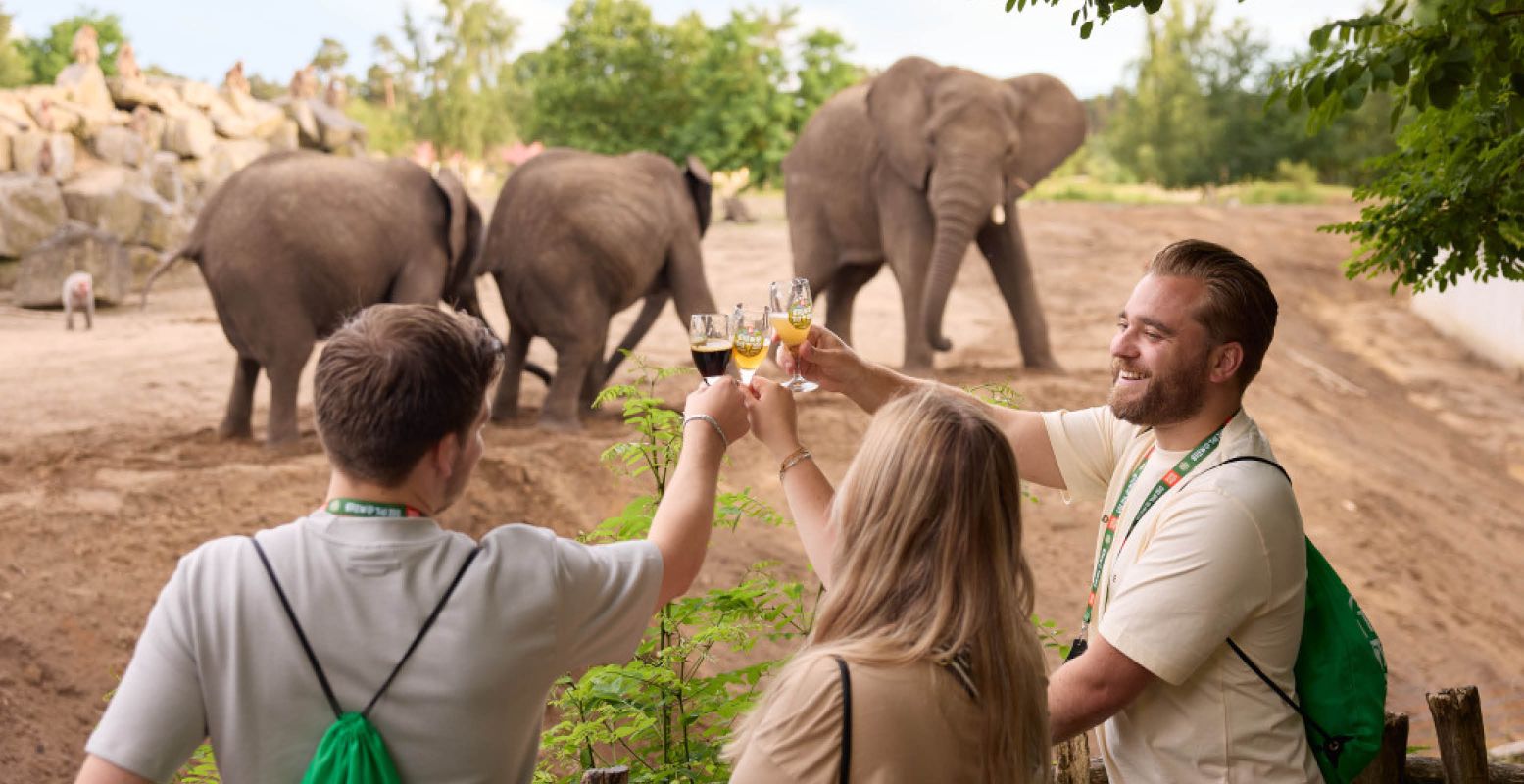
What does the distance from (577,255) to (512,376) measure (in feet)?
3.54

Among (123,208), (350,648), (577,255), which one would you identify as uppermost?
(350,648)

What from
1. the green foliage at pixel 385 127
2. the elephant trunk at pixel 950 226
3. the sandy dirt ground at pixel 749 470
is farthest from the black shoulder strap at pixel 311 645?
the green foliage at pixel 385 127

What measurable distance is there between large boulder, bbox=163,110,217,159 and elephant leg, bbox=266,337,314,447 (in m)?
13.6

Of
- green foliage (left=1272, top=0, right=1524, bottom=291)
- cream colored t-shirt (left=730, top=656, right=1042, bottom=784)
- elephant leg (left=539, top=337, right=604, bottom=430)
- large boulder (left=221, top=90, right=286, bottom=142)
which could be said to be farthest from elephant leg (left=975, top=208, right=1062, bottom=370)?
large boulder (left=221, top=90, right=286, bottom=142)

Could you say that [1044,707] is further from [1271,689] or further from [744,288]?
[744,288]

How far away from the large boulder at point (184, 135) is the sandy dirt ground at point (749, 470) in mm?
3815

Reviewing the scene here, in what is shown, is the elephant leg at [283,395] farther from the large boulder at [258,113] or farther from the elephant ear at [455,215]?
the large boulder at [258,113]

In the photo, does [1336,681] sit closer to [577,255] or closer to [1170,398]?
[1170,398]

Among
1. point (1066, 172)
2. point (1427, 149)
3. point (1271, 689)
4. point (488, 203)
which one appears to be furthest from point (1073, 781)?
point (1066, 172)

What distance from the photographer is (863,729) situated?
184cm

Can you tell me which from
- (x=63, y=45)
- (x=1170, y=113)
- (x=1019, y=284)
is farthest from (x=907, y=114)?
(x=1170, y=113)

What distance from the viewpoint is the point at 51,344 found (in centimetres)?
1249

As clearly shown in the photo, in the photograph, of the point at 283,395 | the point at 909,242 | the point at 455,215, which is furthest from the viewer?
the point at 909,242

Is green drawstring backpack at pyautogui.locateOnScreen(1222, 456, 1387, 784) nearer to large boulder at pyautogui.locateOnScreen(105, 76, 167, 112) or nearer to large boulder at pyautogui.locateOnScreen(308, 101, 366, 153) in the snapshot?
large boulder at pyautogui.locateOnScreen(105, 76, 167, 112)
